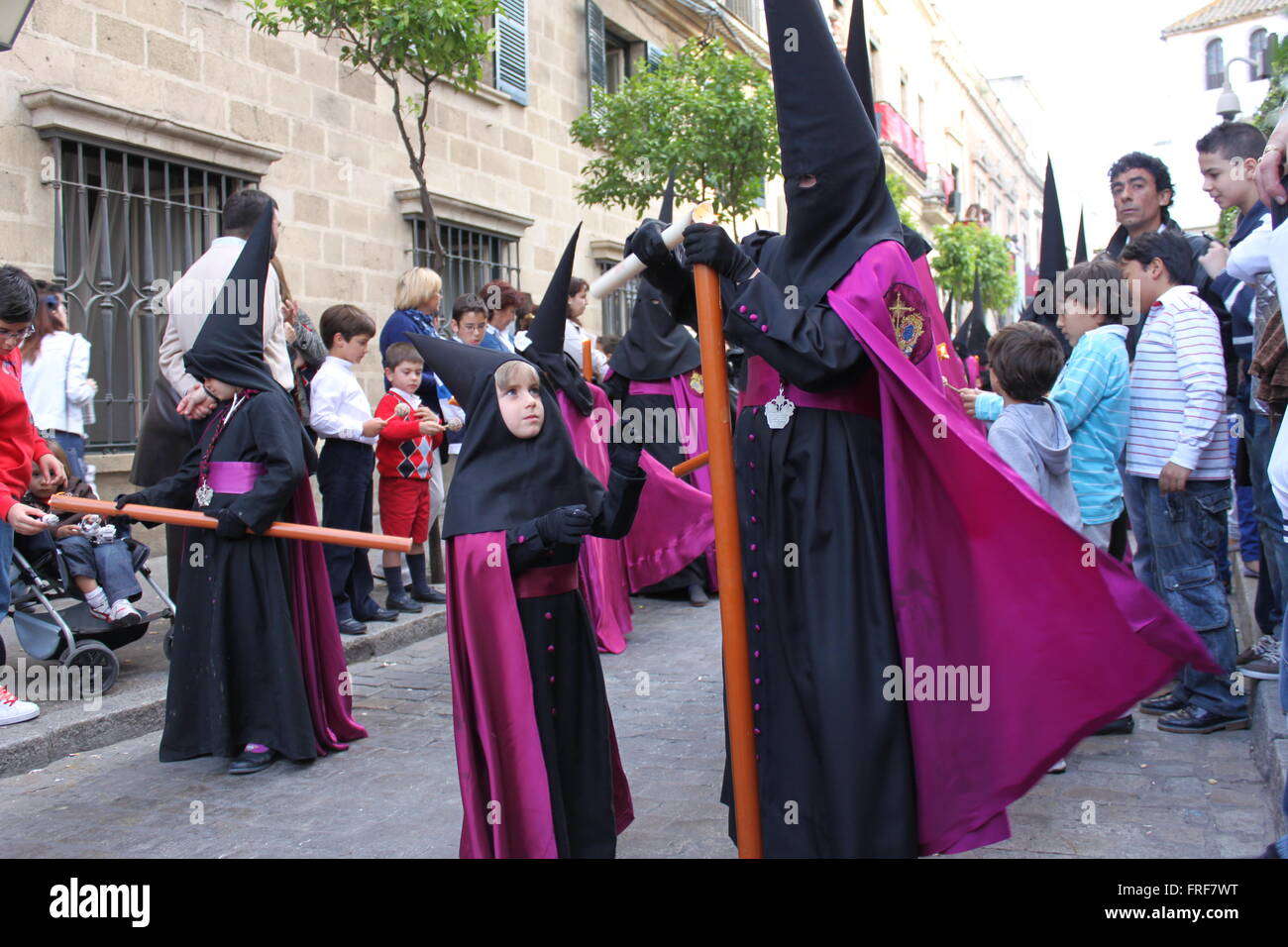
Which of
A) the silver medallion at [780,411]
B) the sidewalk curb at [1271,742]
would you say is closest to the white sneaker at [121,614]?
the silver medallion at [780,411]

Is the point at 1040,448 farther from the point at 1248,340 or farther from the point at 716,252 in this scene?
the point at 716,252

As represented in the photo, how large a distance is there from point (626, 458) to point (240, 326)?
7.51 feet

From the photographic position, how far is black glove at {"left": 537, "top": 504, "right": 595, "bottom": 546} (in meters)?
3.08

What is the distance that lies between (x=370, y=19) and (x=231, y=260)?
12.9ft

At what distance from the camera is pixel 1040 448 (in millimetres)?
4398

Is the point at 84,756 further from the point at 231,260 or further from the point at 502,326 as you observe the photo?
the point at 502,326

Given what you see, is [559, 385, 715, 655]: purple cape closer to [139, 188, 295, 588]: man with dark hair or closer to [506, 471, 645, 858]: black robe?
[506, 471, 645, 858]: black robe

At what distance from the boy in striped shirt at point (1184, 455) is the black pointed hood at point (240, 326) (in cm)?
369

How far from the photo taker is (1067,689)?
2.68m

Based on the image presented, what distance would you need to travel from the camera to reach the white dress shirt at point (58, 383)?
6891 mm

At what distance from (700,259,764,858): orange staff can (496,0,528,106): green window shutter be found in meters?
10.9

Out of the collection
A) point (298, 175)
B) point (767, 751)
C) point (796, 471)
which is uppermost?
point (298, 175)

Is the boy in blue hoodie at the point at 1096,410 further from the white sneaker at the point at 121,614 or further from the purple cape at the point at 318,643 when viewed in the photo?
the white sneaker at the point at 121,614
